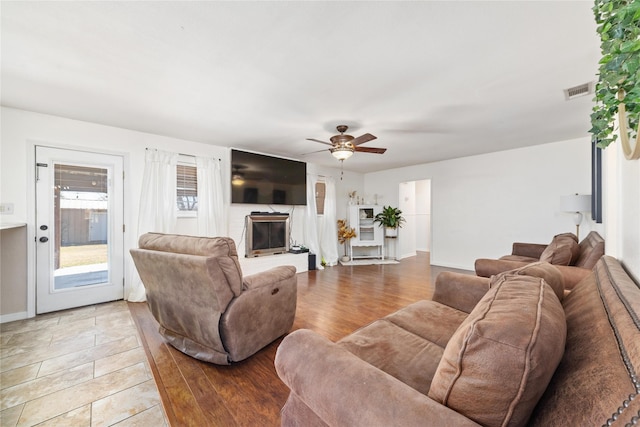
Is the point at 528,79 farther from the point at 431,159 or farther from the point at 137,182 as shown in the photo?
the point at 137,182

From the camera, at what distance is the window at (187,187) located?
3.99 meters

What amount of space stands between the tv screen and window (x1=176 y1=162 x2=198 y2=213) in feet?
1.93

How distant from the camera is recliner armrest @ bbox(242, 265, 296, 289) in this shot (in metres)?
1.99

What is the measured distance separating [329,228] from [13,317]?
4.88 m

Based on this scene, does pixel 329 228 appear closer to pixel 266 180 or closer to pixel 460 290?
pixel 266 180

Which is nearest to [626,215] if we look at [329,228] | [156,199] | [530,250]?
[530,250]

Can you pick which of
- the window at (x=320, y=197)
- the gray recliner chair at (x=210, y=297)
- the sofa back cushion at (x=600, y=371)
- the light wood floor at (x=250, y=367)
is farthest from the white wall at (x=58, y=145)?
the sofa back cushion at (x=600, y=371)

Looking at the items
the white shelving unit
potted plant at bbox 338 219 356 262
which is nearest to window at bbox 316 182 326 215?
potted plant at bbox 338 219 356 262

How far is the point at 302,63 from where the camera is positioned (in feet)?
6.54

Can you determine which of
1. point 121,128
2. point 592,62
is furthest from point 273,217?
point 592,62

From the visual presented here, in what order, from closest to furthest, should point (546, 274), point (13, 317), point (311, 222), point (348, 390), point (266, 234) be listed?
point (348, 390)
point (546, 274)
point (13, 317)
point (266, 234)
point (311, 222)

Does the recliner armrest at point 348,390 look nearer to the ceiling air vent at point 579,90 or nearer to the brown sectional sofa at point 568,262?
the brown sectional sofa at point 568,262

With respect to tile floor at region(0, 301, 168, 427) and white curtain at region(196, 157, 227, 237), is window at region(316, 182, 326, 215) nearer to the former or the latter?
white curtain at region(196, 157, 227, 237)

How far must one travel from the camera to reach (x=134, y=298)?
3.43m
